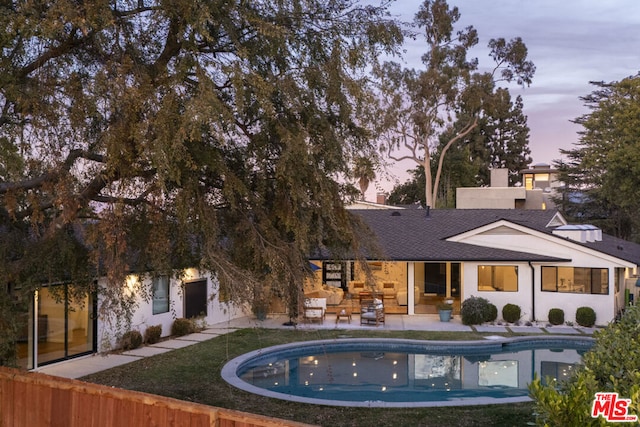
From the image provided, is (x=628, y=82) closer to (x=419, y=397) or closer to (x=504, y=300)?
(x=504, y=300)

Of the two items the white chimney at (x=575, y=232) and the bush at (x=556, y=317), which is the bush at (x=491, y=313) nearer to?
the bush at (x=556, y=317)

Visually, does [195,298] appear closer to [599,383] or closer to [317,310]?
[317,310]

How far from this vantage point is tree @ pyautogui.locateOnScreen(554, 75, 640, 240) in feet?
125

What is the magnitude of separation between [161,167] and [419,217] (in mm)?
23936

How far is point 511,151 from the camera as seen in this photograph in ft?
221

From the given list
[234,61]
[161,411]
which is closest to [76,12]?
[234,61]

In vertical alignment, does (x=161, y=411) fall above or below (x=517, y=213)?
below

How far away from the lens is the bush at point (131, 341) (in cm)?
1752

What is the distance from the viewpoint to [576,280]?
23.5 m

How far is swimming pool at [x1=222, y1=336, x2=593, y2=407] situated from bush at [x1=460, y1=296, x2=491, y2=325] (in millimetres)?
3091

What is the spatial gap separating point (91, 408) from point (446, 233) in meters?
21.5

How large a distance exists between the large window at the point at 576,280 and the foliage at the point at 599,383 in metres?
17.2

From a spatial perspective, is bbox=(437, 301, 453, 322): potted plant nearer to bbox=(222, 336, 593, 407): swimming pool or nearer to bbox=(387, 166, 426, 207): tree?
bbox=(222, 336, 593, 407): swimming pool

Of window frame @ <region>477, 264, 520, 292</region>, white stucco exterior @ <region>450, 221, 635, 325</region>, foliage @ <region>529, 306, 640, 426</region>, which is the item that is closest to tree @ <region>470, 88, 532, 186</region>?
white stucco exterior @ <region>450, 221, 635, 325</region>
